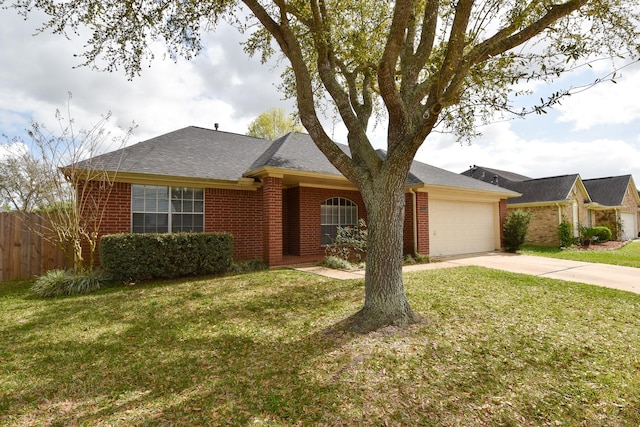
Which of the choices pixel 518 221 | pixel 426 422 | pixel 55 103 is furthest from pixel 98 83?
pixel 518 221

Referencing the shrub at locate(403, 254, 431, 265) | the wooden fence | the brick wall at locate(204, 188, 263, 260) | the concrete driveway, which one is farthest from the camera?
the shrub at locate(403, 254, 431, 265)

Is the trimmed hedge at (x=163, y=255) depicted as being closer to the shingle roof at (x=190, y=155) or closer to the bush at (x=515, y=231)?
the shingle roof at (x=190, y=155)

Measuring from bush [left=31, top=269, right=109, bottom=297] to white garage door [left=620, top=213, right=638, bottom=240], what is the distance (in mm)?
32412

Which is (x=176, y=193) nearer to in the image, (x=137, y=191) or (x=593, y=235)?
(x=137, y=191)

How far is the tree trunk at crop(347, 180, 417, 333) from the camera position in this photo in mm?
4750

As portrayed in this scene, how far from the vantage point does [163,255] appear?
8219 mm

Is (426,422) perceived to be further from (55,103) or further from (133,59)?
(55,103)

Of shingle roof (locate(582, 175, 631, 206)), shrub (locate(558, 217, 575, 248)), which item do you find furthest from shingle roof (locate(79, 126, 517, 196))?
shingle roof (locate(582, 175, 631, 206))

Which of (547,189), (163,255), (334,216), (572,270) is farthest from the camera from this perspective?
(547,189)

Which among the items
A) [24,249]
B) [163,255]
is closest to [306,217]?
[163,255]

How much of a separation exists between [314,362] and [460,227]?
1203 centimetres

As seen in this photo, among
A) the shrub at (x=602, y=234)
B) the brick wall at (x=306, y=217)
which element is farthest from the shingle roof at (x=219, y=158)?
the shrub at (x=602, y=234)

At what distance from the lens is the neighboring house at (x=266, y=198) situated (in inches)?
376

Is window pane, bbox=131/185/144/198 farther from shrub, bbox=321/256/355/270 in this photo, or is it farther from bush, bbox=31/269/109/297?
shrub, bbox=321/256/355/270
